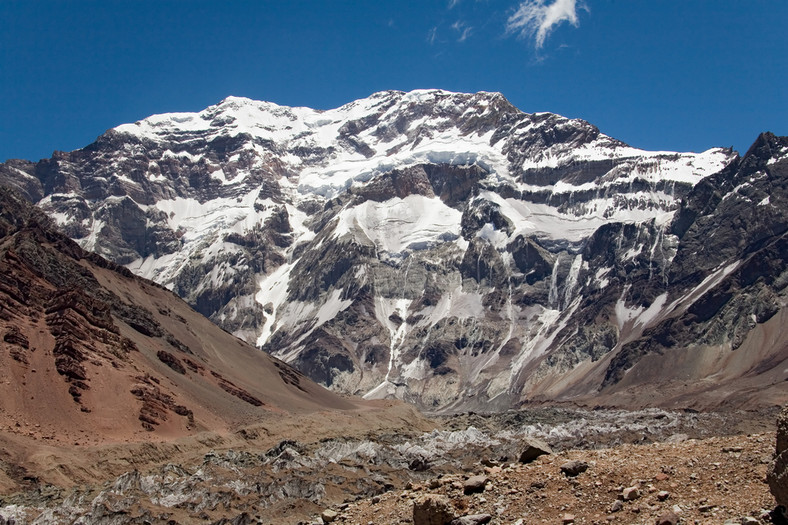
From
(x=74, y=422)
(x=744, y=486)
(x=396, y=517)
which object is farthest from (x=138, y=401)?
(x=744, y=486)

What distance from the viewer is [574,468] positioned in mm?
20359

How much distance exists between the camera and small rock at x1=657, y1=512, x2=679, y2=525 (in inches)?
668

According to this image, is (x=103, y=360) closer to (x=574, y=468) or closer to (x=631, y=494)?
(x=574, y=468)

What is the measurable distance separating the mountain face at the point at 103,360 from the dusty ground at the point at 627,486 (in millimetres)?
66408

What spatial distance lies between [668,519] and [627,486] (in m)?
2.10

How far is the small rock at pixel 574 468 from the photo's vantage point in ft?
66.8

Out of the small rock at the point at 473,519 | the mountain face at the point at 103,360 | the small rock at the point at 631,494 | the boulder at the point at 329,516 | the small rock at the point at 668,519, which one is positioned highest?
the mountain face at the point at 103,360

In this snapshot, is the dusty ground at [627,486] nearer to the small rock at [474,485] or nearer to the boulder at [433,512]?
the small rock at [474,485]

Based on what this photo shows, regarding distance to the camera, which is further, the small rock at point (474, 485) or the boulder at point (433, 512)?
the small rock at point (474, 485)

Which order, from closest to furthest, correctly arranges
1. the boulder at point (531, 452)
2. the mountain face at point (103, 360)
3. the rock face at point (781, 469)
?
1. the rock face at point (781, 469)
2. the boulder at point (531, 452)
3. the mountain face at point (103, 360)

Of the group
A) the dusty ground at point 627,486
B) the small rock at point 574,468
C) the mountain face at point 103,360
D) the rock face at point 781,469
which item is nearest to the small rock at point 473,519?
the dusty ground at point 627,486

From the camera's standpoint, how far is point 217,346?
185m

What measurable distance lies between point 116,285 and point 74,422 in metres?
90.2

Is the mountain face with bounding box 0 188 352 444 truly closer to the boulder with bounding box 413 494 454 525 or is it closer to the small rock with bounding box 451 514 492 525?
the boulder with bounding box 413 494 454 525
